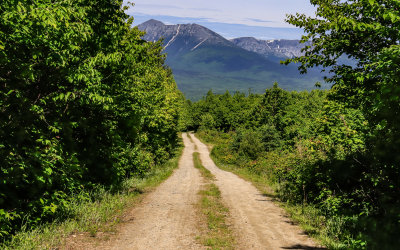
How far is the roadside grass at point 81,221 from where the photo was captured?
6789 millimetres

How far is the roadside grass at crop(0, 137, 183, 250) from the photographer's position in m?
6.79

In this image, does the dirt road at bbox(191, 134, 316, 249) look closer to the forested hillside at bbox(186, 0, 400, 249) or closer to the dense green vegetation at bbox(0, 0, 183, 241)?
the forested hillside at bbox(186, 0, 400, 249)

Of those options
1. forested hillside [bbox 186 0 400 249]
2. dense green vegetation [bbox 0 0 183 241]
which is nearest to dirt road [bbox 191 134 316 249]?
forested hillside [bbox 186 0 400 249]

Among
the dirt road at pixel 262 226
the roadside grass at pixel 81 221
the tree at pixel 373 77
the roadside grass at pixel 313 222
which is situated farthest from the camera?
the roadside grass at pixel 313 222

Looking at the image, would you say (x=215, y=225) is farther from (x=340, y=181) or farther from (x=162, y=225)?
(x=340, y=181)

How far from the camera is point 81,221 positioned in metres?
8.68

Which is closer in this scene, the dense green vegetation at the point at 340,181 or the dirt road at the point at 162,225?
the dense green vegetation at the point at 340,181

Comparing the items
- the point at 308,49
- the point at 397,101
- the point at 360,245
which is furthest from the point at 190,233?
the point at 308,49

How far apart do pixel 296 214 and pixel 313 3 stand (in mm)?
8602

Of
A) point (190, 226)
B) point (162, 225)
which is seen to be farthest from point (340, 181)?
point (162, 225)

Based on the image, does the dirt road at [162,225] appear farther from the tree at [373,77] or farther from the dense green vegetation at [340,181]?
the tree at [373,77]

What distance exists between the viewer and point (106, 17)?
35.1 feet

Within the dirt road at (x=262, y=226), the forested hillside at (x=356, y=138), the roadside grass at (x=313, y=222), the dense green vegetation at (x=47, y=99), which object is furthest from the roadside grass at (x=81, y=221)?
the forested hillside at (x=356, y=138)

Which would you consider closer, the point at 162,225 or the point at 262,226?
the point at 162,225
